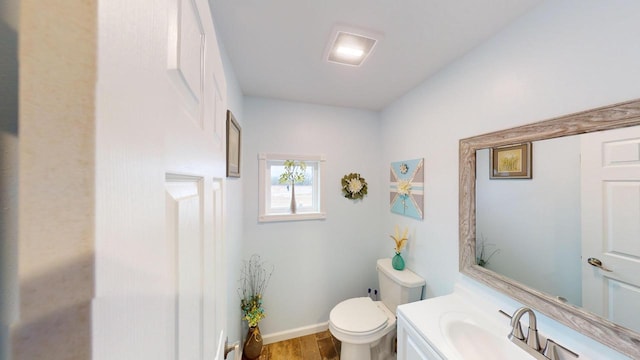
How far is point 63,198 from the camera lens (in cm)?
12

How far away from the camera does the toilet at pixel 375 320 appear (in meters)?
1.47

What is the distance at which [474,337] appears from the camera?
41.7 inches

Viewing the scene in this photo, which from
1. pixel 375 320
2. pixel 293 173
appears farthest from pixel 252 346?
pixel 293 173

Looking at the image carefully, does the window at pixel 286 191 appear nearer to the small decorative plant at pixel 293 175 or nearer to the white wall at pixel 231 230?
the small decorative plant at pixel 293 175

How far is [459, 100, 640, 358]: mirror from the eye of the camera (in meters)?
0.73

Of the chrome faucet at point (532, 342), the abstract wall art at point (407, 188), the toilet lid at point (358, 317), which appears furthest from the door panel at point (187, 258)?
the abstract wall art at point (407, 188)

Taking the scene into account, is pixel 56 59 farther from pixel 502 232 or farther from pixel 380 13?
pixel 502 232

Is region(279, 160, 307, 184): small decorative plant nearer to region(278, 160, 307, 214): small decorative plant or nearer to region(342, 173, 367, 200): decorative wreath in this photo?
region(278, 160, 307, 214): small decorative plant

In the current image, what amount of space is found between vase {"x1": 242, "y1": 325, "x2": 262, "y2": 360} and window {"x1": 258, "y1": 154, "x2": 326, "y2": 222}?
2.90 ft

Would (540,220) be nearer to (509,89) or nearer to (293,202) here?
(509,89)

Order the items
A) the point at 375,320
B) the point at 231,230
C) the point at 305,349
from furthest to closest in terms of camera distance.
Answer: the point at 305,349, the point at 375,320, the point at 231,230

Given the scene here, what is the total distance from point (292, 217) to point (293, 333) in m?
1.05

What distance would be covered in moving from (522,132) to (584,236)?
0.48 meters

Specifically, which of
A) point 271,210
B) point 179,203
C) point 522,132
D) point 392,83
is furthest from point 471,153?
point 271,210
